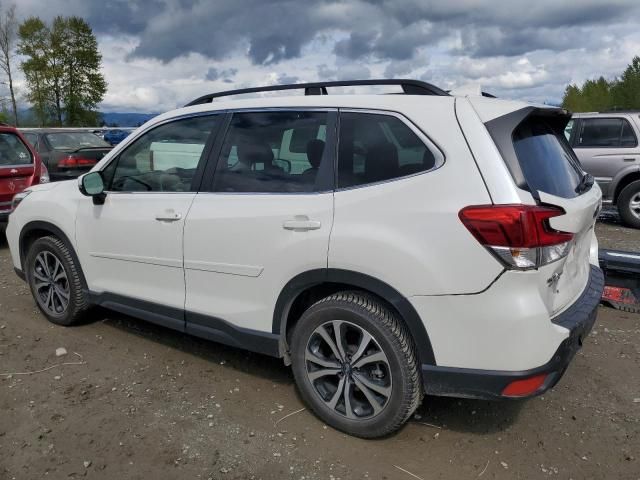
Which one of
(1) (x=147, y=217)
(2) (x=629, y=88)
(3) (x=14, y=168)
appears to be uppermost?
(2) (x=629, y=88)

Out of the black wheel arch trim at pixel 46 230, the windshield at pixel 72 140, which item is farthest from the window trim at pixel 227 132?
the windshield at pixel 72 140

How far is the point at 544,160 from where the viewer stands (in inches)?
114

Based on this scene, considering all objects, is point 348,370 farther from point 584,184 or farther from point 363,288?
point 584,184

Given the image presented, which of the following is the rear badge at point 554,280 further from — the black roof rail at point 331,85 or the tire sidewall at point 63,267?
the tire sidewall at point 63,267

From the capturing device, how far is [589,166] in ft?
30.3

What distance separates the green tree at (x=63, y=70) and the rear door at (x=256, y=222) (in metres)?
52.7

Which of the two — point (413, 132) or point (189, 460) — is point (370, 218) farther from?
point (189, 460)

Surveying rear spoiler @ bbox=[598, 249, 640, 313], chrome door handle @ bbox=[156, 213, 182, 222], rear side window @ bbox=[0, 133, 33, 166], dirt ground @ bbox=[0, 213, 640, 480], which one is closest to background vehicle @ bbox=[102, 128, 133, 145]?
rear side window @ bbox=[0, 133, 33, 166]

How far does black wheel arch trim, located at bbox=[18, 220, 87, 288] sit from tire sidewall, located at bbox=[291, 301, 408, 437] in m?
2.07

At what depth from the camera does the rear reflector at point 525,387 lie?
99.9 inches

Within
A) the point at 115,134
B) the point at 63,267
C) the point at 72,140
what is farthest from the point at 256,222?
the point at 115,134

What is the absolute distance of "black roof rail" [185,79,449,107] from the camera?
295 centimetres

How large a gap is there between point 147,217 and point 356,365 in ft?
5.60

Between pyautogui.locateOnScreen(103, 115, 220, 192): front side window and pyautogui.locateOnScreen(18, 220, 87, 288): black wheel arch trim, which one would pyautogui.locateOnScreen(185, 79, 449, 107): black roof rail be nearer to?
pyautogui.locateOnScreen(103, 115, 220, 192): front side window
